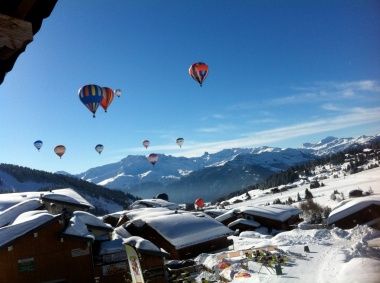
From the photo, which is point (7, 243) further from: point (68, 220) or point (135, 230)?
point (135, 230)

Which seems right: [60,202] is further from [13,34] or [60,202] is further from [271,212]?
[271,212]

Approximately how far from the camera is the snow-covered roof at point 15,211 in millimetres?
33812

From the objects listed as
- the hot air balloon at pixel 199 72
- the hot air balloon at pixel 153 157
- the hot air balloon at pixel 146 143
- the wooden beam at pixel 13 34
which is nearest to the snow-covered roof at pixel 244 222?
the hot air balloon at pixel 146 143

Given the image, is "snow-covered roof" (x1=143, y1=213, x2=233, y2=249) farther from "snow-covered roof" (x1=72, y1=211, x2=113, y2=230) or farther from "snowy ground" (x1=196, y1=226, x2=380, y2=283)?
"snow-covered roof" (x1=72, y1=211, x2=113, y2=230)

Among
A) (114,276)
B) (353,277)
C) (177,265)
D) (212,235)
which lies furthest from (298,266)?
(212,235)

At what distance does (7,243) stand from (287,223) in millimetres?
58935

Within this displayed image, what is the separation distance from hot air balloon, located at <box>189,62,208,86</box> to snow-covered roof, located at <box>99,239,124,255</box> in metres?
18.4

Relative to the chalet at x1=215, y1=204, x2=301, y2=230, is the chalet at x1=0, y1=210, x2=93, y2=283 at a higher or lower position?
higher

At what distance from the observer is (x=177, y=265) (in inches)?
1336

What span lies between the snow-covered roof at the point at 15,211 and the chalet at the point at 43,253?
21.5 ft

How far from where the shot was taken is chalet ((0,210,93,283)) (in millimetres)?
26078

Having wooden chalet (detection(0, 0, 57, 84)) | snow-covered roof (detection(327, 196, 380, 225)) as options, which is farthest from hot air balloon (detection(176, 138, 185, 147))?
wooden chalet (detection(0, 0, 57, 84))

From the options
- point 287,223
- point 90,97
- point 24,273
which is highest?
point 90,97

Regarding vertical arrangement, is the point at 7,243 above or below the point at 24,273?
above
